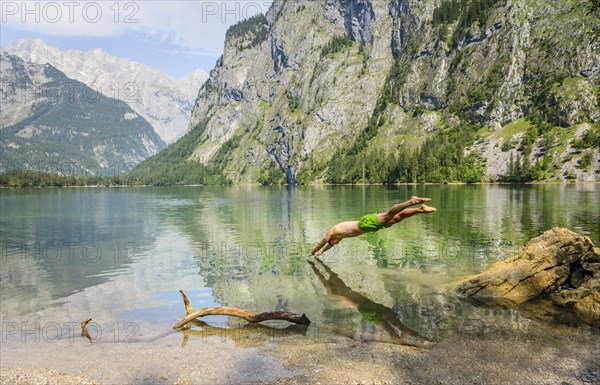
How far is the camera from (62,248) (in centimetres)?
4050

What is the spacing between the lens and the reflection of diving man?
14.5m

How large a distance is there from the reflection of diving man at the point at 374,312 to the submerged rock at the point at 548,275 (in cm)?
504

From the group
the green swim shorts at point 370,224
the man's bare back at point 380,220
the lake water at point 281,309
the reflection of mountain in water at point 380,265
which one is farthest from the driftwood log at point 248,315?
the man's bare back at point 380,220

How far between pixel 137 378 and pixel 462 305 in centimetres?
1410

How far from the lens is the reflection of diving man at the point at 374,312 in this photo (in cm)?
1452

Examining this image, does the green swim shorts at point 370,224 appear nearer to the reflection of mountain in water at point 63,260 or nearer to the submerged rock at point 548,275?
the submerged rock at point 548,275

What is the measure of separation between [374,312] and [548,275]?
860 cm

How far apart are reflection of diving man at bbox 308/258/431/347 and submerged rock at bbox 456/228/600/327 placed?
504 centimetres

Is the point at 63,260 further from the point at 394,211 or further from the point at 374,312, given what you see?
the point at 394,211

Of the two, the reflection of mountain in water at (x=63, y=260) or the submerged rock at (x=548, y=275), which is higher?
the submerged rock at (x=548, y=275)

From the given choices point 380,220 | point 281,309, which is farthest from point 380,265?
point 281,309

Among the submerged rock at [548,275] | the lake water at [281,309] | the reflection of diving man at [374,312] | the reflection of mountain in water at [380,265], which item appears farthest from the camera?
the submerged rock at [548,275]

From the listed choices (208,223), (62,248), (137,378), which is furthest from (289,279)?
(208,223)

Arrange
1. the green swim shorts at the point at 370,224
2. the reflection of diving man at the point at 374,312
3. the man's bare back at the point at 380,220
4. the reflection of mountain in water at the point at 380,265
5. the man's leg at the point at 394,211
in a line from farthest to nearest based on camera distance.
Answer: the green swim shorts at the point at 370,224 < the reflection of mountain in water at the point at 380,265 < the man's leg at the point at 394,211 < the man's bare back at the point at 380,220 < the reflection of diving man at the point at 374,312
